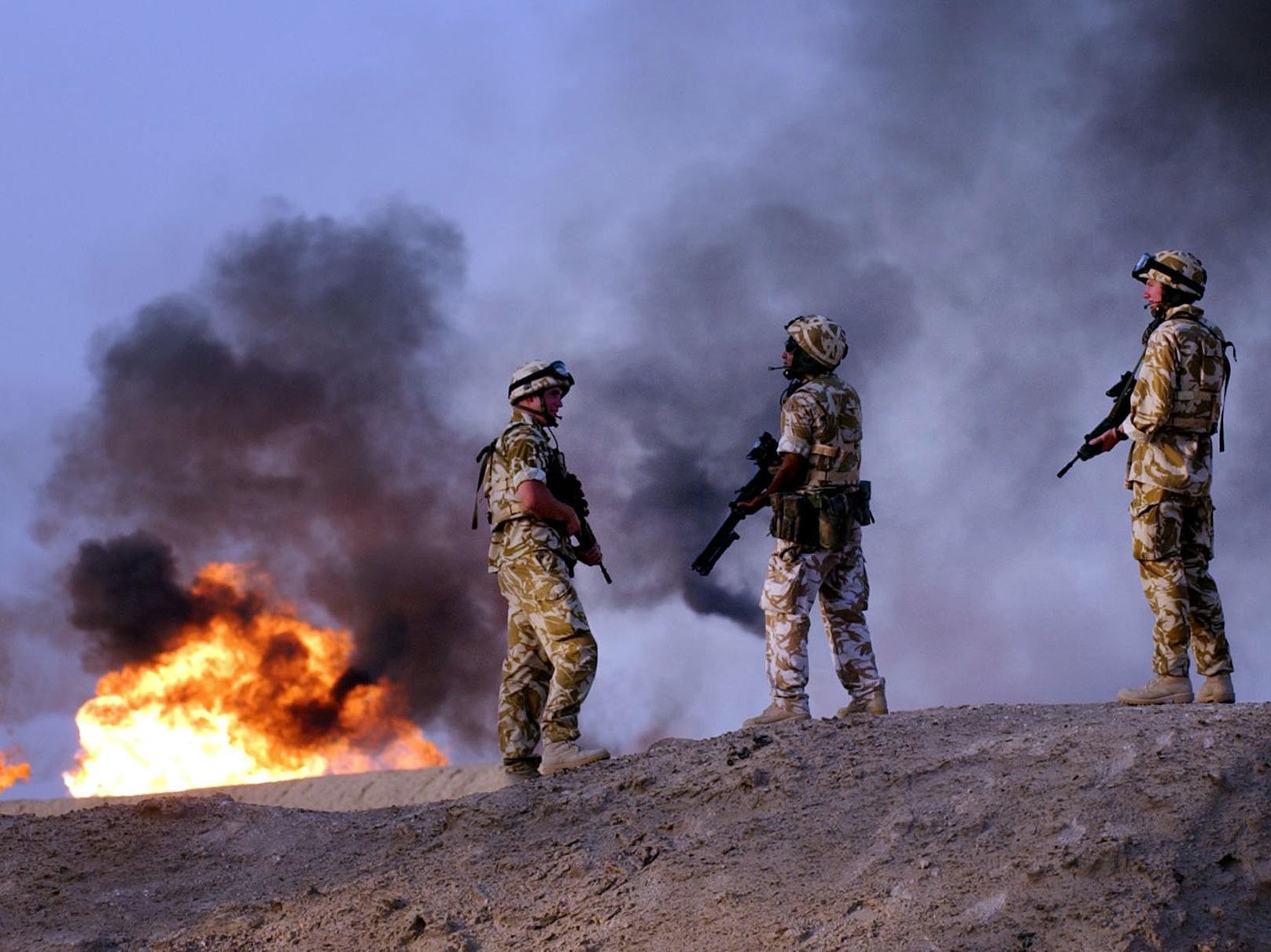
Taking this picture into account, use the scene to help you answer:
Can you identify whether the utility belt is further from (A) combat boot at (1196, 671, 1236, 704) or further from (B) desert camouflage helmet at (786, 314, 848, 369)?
(A) combat boot at (1196, 671, 1236, 704)

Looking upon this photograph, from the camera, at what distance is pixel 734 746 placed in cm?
870

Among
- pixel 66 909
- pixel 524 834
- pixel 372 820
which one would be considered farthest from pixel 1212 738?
pixel 66 909

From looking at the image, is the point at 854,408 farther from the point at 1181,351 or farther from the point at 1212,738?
the point at 1212,738

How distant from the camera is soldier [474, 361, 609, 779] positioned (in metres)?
9.10

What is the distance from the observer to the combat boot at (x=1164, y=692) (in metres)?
9.13

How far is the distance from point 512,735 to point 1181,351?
16.2 feet

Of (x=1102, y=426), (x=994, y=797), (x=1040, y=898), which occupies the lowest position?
(x=1040, y=898)

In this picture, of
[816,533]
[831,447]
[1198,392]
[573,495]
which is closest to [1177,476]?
[1198,392]

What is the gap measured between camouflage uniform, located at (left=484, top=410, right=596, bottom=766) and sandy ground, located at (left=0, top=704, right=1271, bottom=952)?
1.52ft

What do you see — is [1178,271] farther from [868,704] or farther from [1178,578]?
[868,704]

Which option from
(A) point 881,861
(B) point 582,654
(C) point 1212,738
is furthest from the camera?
(B) point 582,654

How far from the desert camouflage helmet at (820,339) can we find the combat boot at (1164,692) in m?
2.86

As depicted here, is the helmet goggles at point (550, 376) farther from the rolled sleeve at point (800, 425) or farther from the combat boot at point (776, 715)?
the combat boot at point (776, 715)

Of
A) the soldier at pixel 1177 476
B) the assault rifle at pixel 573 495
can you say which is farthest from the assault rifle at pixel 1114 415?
the assault rifle at pixel 573 495
